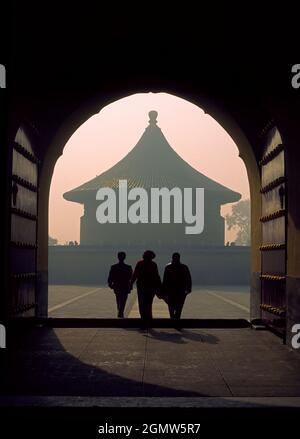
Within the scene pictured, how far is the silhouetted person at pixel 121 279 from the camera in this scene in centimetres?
1041

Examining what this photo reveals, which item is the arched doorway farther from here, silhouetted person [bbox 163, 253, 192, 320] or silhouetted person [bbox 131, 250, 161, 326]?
silhouetted person [bbox 131, 250, 161, 326]

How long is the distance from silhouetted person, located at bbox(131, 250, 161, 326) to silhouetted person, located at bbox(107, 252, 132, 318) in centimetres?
111

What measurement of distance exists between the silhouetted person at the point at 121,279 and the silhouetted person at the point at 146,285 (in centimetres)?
111

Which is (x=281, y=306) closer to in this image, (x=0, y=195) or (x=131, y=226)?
(x=0, y=195)

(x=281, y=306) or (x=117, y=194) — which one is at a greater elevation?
(x=117, y=194)

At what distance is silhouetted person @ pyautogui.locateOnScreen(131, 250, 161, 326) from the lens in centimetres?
910

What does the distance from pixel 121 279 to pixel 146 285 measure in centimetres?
134

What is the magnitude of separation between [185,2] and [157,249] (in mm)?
26742

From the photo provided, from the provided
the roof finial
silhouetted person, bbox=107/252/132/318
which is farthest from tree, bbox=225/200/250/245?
silhouetted person, bbox=107/252/132/318

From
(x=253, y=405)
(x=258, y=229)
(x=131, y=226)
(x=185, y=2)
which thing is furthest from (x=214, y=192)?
(x=253, y=405)

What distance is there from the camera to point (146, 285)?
30.1 feet

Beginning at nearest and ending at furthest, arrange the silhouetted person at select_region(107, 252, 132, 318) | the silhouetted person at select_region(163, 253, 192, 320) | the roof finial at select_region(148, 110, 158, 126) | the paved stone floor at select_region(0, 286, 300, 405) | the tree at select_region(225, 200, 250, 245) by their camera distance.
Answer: the paved stone floor at select_region(0, 286, 300, 405), the silhouetted person at select_region(163, 253, 192, 320), the silhouetted person at select_region(107, 252, 132, 318), the roof finial at select_region(148, 110, 158, 126), the tree at select_region(225, 200, 250, 245)

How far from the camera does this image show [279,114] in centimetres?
720
